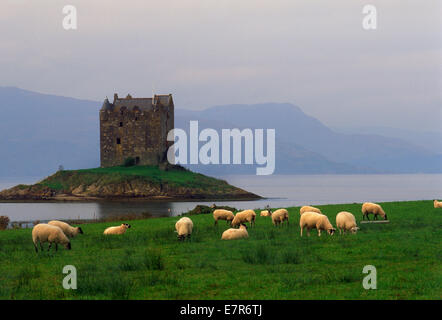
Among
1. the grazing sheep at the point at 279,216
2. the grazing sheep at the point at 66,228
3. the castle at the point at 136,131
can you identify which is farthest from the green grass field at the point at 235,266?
the castle at the point at 136,131

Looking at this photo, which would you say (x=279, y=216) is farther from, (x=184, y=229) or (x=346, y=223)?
(x=184, y=229)

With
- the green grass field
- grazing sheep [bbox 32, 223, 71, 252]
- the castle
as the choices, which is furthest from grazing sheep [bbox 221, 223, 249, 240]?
the castle

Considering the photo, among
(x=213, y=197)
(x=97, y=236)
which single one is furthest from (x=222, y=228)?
(x=213, y=197)

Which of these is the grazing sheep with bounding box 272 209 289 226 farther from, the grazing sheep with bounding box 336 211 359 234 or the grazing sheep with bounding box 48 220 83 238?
the grazing sheep with bounding box 48 220 83 238

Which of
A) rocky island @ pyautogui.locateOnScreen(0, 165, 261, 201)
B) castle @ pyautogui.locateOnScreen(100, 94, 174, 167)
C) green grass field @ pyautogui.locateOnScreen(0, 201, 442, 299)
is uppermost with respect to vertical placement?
castle @ pyautogui.locateOnScreen(100, 94, 174, 167)

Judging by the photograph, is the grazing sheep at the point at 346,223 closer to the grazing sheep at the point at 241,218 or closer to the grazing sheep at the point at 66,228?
the grazing sheep at the point at 241,218

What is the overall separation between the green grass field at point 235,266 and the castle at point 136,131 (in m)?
109

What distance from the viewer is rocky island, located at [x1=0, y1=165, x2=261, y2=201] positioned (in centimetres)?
11888

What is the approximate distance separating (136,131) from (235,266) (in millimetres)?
120143

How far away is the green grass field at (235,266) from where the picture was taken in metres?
14.4

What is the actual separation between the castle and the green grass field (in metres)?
109

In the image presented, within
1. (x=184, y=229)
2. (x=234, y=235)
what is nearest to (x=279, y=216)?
(x=234, y=235)

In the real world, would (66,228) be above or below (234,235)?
above

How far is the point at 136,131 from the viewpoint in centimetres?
13625
